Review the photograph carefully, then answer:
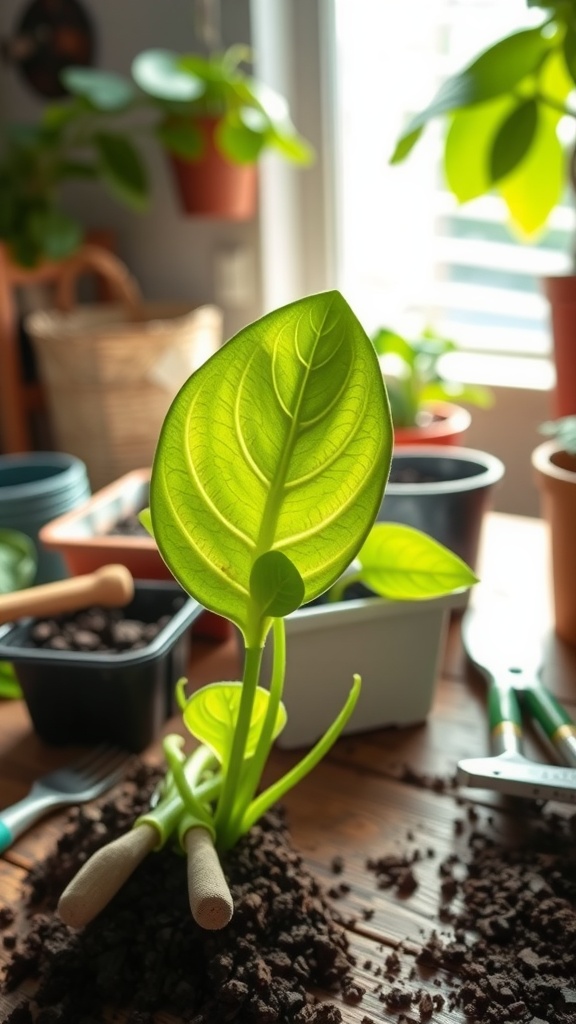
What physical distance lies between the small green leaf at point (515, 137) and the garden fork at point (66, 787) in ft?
2.14

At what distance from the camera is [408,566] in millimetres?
642

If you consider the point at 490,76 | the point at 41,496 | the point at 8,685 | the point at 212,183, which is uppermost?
the point at 490,76

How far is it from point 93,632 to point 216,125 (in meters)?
0.97

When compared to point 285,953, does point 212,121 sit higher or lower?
higher

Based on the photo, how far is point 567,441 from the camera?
0.76 meters

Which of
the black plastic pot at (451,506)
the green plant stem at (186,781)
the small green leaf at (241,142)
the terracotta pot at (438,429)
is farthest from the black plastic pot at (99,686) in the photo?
the small green leaf at (241,142)

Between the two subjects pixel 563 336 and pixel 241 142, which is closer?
pixel 563 336

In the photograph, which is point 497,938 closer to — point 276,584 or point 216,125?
point 276,584

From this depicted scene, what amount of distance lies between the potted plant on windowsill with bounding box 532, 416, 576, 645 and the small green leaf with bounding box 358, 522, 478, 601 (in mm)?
180

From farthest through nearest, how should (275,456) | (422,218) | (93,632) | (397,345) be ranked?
(422,218)
(397,345)
(93,632)
(275,456)

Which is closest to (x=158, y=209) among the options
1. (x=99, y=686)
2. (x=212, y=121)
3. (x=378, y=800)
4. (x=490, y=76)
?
(x=212, y=121)

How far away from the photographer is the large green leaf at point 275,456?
409mm

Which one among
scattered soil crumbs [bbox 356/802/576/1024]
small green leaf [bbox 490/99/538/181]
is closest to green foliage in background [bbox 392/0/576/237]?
small green leaf [bbox 490/99/538/181]

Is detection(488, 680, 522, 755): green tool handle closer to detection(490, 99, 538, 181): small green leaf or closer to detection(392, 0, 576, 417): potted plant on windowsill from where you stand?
detection(392, 0, 576, 417): potted plant on windowsill
